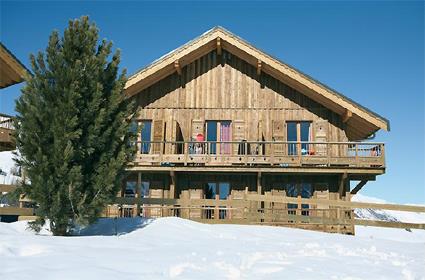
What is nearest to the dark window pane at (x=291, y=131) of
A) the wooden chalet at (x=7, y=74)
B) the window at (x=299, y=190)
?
the window at (x=299, y=190)

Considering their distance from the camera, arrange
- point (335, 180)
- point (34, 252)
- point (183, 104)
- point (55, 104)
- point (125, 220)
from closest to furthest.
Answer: point (34, 252)
point (55, 104)
point (125, 220)
point (335, 180)
point (183, 104)

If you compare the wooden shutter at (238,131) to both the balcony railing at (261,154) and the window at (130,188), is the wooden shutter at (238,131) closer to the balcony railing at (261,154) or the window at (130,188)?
the balcony railing at (261,154)

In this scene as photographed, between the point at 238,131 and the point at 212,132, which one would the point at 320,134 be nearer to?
the point at 238,131

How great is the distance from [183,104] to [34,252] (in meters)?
16.1

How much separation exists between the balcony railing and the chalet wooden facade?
A: 0.05 m

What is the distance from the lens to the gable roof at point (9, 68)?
19141mm

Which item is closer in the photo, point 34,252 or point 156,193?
point 34,252

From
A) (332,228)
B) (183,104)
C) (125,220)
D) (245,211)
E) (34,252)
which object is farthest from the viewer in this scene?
(183,104)

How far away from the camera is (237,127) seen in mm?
23328

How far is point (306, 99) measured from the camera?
23.6 m

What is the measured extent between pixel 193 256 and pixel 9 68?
605 inches

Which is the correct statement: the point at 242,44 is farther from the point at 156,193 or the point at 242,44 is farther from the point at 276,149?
the point at 156,193

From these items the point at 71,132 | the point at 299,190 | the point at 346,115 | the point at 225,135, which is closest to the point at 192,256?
the point at 71,132

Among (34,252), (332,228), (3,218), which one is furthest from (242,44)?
(34,252)
